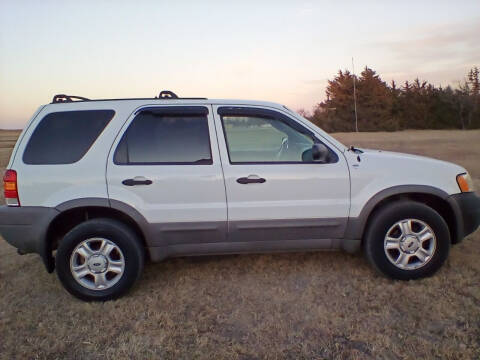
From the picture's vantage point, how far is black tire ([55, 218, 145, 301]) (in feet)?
10.4

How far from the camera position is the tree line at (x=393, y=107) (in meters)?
41.3

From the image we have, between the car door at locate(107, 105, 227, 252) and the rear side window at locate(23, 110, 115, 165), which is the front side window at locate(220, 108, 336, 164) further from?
the rear side window at locate(23, 110, 115, 165)

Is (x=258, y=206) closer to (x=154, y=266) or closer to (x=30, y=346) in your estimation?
(x=154, y=266)

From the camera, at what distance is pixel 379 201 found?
3.34 m

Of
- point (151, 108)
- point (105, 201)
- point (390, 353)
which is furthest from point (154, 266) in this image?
point (390, 353)

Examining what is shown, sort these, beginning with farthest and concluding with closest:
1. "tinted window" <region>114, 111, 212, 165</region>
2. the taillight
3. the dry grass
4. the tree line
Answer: the tree line
"tinted window" <region>114, 111, 212, 165</region>
the taillight
the dry grass

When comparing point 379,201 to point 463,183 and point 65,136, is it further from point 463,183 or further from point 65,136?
point 65,136

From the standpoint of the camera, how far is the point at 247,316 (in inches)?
117

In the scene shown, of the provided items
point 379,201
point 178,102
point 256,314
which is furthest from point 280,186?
point 178,102

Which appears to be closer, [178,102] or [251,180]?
[251,180]

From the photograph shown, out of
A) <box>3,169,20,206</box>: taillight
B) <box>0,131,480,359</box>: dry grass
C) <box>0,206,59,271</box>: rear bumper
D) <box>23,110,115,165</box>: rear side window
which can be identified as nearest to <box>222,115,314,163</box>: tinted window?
<box>23,110,115,165</box>: rear side window

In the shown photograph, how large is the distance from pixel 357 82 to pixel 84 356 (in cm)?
4466

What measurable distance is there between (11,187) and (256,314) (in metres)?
2.43

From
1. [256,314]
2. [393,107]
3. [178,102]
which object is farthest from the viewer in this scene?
[393,107]
